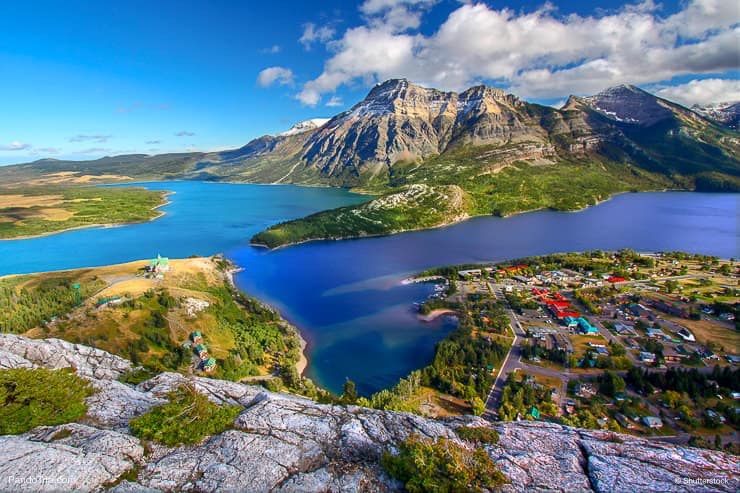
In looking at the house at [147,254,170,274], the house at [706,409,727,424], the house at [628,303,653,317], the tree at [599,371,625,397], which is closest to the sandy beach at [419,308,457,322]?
the tree at [599,371,625,397]

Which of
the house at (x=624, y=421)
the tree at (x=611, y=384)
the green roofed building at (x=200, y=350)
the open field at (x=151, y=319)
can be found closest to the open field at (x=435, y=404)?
the house at (x=624, y=421)

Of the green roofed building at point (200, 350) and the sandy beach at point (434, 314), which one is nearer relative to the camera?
the green roofed building at point (200, 350)

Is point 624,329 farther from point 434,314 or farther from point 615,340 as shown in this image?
point 434,314

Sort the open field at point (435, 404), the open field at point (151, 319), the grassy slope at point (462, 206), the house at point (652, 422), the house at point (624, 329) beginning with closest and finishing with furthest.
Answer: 1. the house at point (652, 422)
2. the open field at point (435, 404)
3. the open field at point (151, 319)
4. the house at point (624, 329)
5. the grassy slope at point (462, 206)

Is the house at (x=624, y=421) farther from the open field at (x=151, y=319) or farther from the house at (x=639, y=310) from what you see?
the open field at (x=151, y=319)

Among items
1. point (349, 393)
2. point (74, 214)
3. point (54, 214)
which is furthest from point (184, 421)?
point (54, 214)
